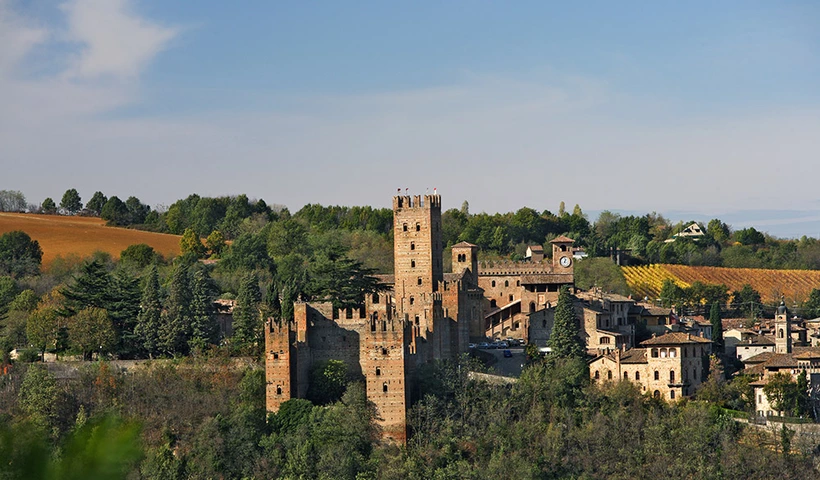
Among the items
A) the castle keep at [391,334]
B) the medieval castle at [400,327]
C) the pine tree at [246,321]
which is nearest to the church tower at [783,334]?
the medieval castle at [400,327]

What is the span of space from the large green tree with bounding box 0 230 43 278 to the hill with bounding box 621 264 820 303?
37309 mm

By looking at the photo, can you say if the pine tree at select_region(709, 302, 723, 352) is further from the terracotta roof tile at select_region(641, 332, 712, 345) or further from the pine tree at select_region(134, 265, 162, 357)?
the pine tree at select_region(134, 265, 162, 357)

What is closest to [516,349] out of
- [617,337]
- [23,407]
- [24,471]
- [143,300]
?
[617,337]

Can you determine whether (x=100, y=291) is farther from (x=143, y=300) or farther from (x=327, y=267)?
(x=327, y=267)

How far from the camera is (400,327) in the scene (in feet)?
126

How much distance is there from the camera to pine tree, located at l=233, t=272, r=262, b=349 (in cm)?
4341

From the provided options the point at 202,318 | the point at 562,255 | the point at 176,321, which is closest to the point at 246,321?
the point at 202,318

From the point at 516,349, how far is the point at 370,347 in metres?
9.46

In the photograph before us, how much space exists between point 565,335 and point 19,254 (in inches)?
1712

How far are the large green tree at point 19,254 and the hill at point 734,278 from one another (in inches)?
1469

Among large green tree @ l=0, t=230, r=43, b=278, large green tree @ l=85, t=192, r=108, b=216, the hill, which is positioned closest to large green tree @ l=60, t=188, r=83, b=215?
large green tree @ l=85, t=192, r=108, b=216

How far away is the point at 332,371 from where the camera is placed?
38938 mm

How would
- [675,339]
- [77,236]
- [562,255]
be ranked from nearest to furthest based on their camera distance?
[675,339] < [562,255] < [77,236]

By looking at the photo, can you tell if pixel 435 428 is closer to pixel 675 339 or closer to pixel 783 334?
pixel 675 339
